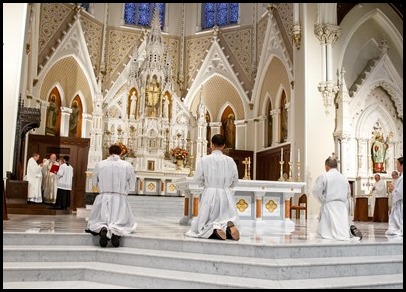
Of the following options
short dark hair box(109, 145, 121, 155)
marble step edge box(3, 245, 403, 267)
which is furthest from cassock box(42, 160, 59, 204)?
marble step edge box(3, 245, 403, 267)

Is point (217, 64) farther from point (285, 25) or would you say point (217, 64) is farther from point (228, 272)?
point (228, 272)

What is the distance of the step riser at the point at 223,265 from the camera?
562 cm

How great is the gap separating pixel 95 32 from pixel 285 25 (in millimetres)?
8844

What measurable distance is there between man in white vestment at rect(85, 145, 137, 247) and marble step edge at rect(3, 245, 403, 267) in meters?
0.44

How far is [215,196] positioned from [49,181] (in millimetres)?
9049

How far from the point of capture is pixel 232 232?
6.75m

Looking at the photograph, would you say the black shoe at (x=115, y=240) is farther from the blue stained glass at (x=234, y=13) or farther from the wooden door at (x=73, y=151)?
the blue stained glass at (x=234, y=13)

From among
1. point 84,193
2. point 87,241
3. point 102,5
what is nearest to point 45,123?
point 84,193

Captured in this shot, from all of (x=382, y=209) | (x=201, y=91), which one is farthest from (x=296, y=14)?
(x=382, y=209)

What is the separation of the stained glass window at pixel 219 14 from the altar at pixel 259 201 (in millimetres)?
13884

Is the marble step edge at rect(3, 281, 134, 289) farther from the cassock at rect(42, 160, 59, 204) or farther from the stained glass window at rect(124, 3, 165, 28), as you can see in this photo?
the stained glass window at rect(124, 3, 165, 28)

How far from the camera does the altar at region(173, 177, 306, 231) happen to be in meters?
10.1

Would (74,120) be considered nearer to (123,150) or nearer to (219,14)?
(123,150)

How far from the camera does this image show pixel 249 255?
6070mm
